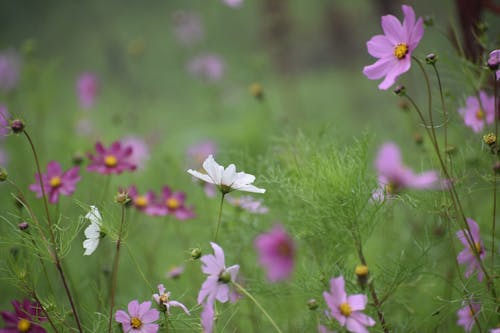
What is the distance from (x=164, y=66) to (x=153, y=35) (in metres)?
0.29

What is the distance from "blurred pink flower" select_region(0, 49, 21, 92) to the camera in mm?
1627

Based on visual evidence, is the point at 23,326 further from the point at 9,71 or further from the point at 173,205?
the point at 9,71

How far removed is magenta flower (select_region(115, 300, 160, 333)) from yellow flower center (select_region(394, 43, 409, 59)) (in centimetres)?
39

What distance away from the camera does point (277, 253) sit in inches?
43.8

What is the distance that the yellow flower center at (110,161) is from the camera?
0.78 meters

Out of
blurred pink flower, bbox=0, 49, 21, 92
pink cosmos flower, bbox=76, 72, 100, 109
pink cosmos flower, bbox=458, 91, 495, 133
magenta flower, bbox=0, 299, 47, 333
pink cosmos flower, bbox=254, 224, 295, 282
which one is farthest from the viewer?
pink cosmos flower, bbox=76, 72, 100, 109

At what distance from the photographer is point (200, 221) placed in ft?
3.84

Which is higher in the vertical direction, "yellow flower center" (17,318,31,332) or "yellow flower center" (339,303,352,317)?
"yellow flower center" (339,303,352,317)

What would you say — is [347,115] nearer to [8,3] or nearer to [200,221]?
[200,221]

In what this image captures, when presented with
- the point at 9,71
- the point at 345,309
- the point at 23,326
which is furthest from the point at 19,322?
the point at 9,71

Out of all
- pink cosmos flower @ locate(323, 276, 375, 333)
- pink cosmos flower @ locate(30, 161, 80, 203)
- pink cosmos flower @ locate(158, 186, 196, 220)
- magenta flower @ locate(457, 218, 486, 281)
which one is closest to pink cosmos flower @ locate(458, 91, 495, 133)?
magenta flower @ locate(457, 218, 486, 281)


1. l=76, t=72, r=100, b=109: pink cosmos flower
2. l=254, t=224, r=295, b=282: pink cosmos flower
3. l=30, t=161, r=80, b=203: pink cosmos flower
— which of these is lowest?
l=254, t=224, r=295, b=282: pink cosmos flower

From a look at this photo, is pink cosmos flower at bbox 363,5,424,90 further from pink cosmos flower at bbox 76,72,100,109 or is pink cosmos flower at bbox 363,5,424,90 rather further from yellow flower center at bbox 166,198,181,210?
pink cosmos flower at bbox 76,72,100,109

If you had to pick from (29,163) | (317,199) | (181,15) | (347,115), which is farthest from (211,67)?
(317,199)
